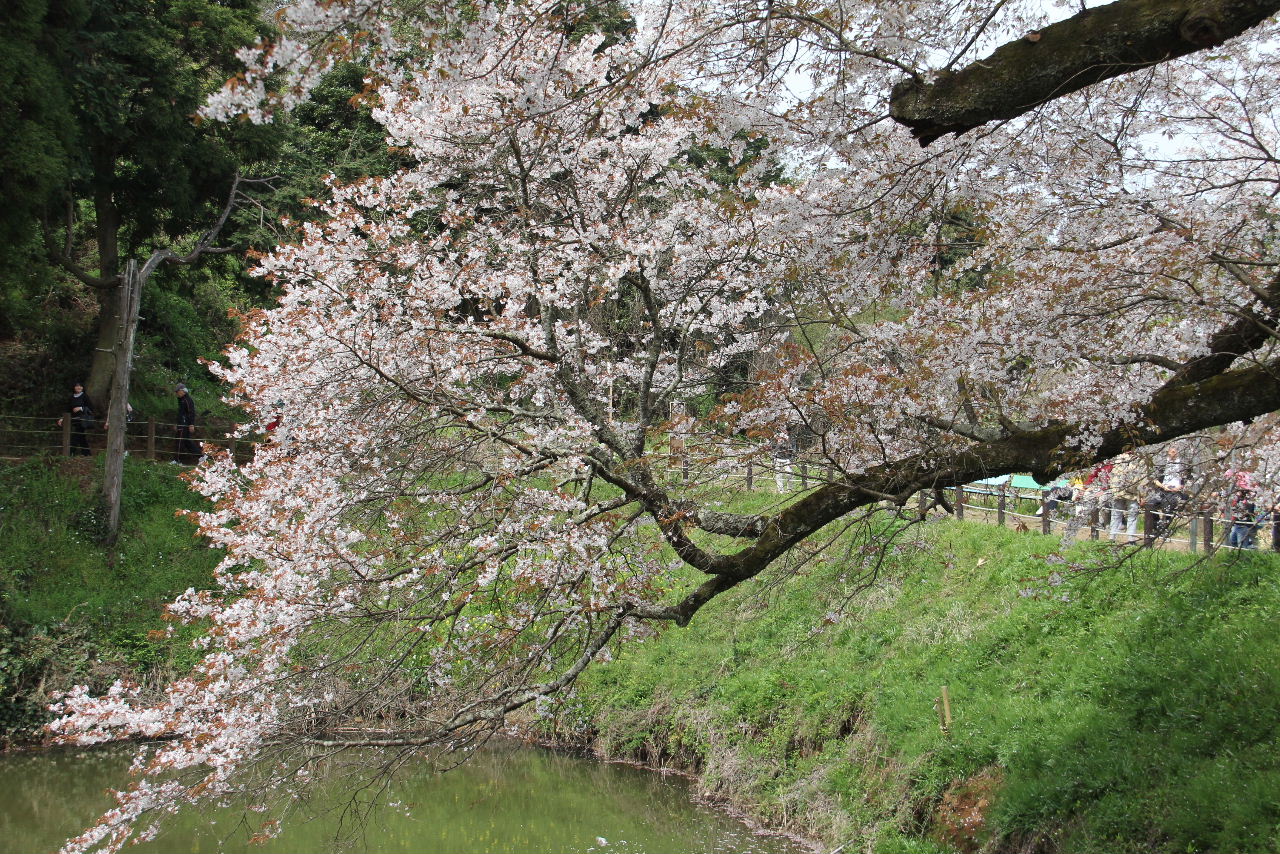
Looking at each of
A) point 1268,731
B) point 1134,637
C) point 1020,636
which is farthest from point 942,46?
point 1020,636

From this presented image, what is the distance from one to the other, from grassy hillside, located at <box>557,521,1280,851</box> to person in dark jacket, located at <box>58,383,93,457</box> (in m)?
9.93

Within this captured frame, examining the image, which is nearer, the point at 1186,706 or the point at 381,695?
the point at 381,695

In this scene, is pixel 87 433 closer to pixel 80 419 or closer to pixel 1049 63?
pixel 80 419

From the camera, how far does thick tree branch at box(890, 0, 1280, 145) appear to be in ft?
11.0

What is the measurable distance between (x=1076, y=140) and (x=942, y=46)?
108 cm

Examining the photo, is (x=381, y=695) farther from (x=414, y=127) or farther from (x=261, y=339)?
(x=414, y=127)

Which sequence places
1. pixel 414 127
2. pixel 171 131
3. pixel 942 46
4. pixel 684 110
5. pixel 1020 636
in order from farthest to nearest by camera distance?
pixel 171 131, pixel 1020 636, pixel 414 127, pixel 684 110, pixel 942 46

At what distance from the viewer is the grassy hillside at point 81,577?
11305 mm

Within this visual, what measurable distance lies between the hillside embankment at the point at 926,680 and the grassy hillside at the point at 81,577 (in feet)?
0.11

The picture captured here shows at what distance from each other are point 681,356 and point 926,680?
469 centimetres

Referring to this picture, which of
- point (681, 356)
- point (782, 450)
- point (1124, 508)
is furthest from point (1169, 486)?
point (681, 356)

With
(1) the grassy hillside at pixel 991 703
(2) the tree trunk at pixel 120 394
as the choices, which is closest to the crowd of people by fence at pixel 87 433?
(2) the tree trunk at pixel 120 394

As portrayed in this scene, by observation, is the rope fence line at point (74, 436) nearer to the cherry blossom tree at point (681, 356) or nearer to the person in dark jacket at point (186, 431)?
the person in dark jacket at point (186, 431)

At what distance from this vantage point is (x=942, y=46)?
14.6 feet
